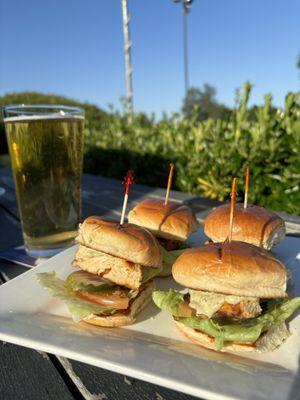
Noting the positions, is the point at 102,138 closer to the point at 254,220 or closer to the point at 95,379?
the point at 254,220

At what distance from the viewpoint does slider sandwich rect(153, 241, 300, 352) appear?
1.38 meters

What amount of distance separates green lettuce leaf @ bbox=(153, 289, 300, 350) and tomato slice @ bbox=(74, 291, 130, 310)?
0.46 ft

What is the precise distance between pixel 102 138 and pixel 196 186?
2700 millimetres

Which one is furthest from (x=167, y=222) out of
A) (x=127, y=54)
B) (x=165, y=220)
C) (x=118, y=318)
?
(x=127, y=54)

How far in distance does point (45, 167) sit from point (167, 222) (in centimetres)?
80

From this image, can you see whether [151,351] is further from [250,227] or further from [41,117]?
[41,117]

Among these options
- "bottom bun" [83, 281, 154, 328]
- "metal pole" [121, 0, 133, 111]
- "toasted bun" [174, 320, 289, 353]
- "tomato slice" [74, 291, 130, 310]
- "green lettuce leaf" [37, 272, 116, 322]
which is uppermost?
"metal pole" [121, 0, 133, 111]

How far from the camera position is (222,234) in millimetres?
2139

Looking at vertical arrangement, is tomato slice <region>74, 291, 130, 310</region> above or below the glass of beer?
below

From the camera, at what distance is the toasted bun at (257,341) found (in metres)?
1.36

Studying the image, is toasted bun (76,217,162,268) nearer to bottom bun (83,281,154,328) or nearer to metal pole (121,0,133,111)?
bottom bun (83,281,154,328)

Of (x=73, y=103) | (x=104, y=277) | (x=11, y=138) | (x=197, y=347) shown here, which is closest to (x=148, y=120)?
(x=11, y=138)

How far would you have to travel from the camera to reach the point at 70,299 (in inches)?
62.7

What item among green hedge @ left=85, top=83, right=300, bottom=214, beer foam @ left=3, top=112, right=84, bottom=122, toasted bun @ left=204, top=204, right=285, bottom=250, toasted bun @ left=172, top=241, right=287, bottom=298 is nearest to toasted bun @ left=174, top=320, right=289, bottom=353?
toasted bun @ left=172, top=241, right=287, bottom=298
